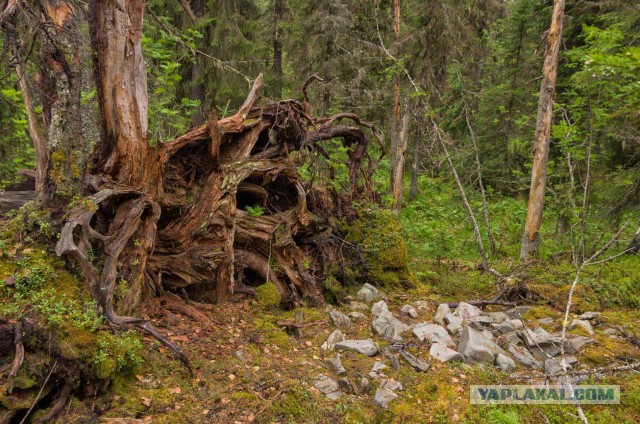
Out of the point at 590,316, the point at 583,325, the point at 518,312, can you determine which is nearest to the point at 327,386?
the point at 518,312

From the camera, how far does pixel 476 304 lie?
6547 millimetres

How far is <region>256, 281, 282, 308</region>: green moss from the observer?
5.43 meters

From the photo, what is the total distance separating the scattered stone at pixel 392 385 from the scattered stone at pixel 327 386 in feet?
1.67

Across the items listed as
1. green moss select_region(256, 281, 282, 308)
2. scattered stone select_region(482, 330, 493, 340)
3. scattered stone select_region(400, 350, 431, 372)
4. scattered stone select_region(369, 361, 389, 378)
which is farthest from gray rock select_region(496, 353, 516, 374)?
green moss select_region(256, 281, 282, 308)

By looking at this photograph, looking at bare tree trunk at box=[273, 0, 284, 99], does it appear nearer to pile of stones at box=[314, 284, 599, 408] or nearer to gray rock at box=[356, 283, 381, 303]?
gray rock at box=[356, 283, 381, 303]

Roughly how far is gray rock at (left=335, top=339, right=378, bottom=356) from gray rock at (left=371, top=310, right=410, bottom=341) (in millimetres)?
439

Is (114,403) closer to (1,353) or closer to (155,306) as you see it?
(1,353)

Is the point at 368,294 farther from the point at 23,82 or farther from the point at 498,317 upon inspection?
the point at 23,82

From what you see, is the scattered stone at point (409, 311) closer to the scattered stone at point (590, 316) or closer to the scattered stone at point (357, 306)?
the scattered stone at point (357, 306)

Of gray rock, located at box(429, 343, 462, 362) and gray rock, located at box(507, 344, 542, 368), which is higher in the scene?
gray rock, located at box(429, 343, 462, 362)

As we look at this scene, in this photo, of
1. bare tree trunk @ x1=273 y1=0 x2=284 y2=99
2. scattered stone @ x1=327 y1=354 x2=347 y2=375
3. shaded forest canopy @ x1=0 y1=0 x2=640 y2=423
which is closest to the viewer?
shaded forest canopy @ x1=0 y1=0 x2=640 y2=423

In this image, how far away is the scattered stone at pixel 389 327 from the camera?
5105mm

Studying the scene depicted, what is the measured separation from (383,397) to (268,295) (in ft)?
7.90

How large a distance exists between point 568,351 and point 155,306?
527 centimetres
